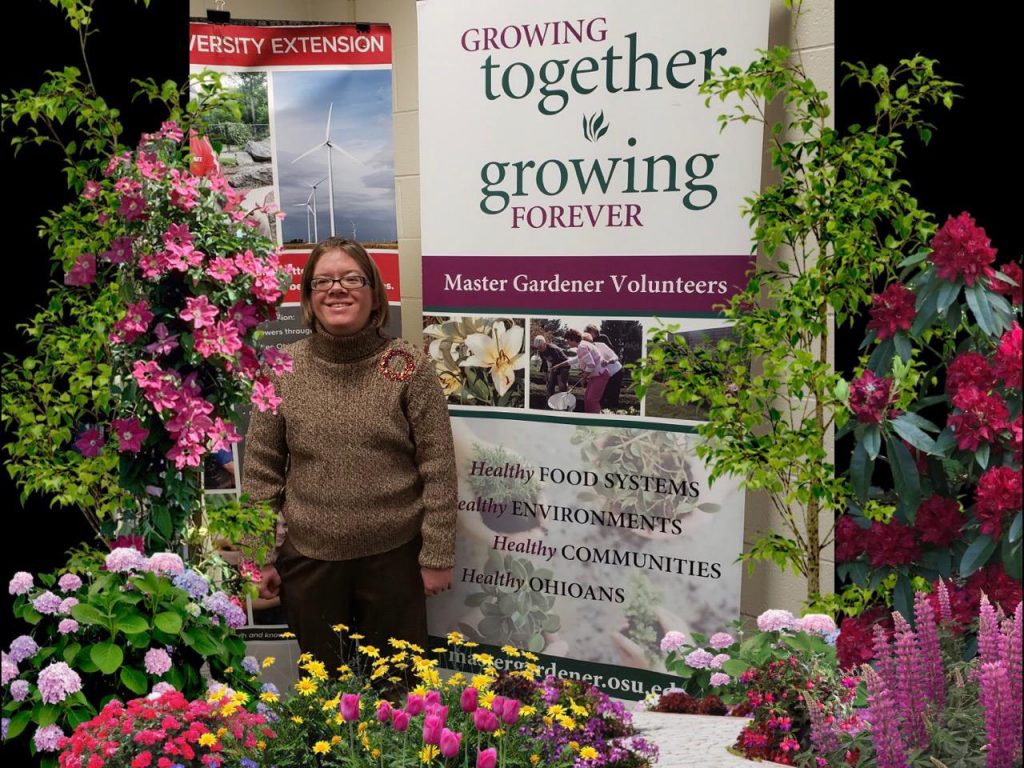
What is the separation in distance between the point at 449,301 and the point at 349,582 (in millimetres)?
961

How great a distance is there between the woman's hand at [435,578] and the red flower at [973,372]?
5.79 feet

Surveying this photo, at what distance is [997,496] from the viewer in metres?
2.08

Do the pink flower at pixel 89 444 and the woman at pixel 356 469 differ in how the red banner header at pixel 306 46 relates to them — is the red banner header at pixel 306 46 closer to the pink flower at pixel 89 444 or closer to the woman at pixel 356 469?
the woman at pixel 356 469

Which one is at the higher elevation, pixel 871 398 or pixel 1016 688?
pixel 871 398

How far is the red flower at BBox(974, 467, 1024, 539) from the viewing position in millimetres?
2049

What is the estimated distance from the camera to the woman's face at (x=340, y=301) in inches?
134

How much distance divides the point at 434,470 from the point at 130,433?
1013mm

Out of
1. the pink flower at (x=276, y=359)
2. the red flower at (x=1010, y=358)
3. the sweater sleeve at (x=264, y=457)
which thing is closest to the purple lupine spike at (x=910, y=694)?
the red flower at (x=1010, y=358)

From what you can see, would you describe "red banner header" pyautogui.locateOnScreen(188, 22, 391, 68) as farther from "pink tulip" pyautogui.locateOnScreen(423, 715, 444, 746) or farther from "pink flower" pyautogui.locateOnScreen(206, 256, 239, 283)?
"pink tulip" pyautogui.locateOnScreen(423, 715, 444, 746)

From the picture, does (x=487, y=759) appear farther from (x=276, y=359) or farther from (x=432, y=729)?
(x=276, y=359)

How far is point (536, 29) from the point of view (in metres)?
3.42

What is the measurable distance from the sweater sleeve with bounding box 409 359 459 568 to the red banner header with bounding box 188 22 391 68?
111 centimetres

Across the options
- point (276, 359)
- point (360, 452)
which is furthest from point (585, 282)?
point (276, 359)

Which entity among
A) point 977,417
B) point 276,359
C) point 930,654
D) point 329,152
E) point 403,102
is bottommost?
point 930,654
